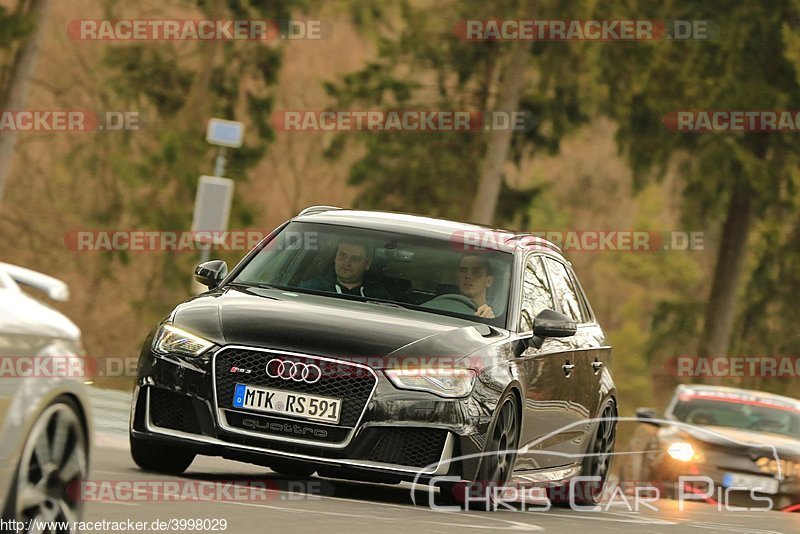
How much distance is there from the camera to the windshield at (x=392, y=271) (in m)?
11.4

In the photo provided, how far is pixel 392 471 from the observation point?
32.9 ft

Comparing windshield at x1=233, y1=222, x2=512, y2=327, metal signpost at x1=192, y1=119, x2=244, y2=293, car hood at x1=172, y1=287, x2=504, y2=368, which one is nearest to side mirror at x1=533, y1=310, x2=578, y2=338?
windshield at x1=233, y1=222, x2=512, y2=327

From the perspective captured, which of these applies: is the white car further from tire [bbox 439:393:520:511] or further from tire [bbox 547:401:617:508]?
tire [bbox 547:401:617:508]

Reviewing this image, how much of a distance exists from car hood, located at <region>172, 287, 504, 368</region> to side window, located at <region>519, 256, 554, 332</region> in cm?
73

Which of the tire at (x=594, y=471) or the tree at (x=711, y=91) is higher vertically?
the tree at (x=711, y=91)

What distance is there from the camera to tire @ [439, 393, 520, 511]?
10398 mm

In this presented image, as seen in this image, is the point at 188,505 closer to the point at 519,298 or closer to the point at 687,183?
the point at 519,298

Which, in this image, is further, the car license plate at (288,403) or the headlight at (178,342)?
the headlight at (178,342)

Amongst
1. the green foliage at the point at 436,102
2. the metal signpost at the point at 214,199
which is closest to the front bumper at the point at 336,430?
the metal signpost at the point at 214,199

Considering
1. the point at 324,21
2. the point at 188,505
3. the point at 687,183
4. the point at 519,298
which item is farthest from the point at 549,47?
the point at 188,505

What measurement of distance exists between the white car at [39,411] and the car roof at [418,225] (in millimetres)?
5559

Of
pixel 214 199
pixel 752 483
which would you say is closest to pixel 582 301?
pixel 752 483

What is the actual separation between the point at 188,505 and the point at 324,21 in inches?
1144

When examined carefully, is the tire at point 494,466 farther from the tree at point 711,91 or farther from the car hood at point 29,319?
the tree at point 711,91
